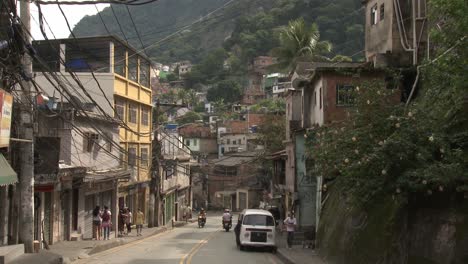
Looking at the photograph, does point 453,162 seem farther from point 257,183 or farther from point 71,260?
point 257,183

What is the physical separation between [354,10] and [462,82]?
103769mm

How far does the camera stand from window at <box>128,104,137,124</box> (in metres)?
39.5

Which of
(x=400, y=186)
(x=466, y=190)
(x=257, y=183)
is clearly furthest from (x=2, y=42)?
(x=257, y=183)

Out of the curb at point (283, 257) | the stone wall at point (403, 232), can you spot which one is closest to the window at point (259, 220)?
the curb at point (283, 257)

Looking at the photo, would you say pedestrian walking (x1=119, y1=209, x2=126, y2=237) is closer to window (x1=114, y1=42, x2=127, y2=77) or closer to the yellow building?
the yellow building

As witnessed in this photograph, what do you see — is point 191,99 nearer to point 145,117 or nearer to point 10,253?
point 145,117

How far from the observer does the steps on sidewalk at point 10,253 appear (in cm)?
1551

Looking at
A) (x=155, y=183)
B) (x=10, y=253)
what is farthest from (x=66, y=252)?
(x=155, y=183)

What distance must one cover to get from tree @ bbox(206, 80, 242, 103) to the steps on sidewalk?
107 metres

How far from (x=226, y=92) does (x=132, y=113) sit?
85830 millimetres

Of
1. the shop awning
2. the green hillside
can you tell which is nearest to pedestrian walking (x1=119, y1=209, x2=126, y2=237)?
the shop awning

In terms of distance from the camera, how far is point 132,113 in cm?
4025

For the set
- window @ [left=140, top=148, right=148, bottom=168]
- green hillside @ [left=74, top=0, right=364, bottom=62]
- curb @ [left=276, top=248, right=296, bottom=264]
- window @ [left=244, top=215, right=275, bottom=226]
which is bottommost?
curb @ [left=276, top=248, right=296, bottom=264]

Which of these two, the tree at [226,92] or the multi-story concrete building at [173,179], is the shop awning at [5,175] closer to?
the multi-story concrete building at [173,179]
